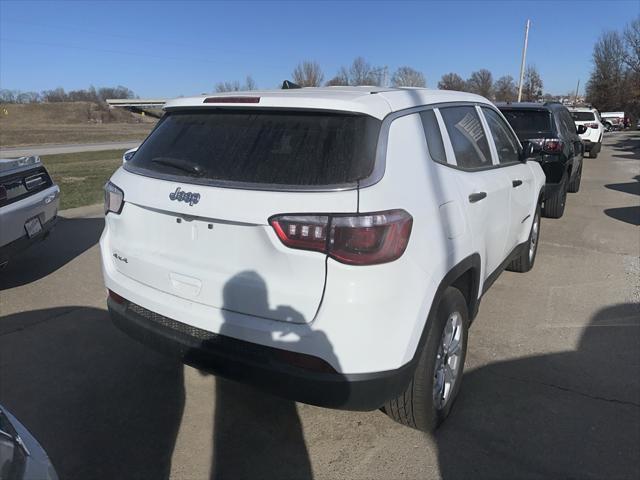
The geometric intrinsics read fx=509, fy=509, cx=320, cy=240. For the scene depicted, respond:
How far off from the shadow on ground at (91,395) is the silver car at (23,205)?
0.80 m

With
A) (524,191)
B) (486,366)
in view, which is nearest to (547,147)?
(524,191)

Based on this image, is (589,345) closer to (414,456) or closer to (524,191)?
(524,191)

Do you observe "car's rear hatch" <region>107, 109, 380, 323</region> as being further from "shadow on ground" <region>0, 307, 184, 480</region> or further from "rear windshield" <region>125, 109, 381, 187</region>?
"shadow on ground" <region>0, 307, 184, 480</region>

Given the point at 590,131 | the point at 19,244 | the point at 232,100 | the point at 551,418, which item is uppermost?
the point at 232,100

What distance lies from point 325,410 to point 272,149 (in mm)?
1638

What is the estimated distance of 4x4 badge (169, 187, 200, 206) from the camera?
241 centimetres

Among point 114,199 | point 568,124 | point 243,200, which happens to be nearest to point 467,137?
point 243,200

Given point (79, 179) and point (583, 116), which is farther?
point (583, 116)

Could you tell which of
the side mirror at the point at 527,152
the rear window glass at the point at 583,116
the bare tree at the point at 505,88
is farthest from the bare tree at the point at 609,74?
the side mirror at the point at 527,152

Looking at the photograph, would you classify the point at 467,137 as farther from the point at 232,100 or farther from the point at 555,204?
the point at 555,204

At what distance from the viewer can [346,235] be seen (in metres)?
2.12

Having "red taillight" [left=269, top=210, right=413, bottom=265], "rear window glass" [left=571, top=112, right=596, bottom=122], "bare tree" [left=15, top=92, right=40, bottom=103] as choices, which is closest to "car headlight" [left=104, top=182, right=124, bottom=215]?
"red taillight" [left=269, top=210, right=413, bottom=265]

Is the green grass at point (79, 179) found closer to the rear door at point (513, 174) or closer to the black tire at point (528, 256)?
the black tire at point (528, 256)

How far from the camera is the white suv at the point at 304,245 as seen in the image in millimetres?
2164
